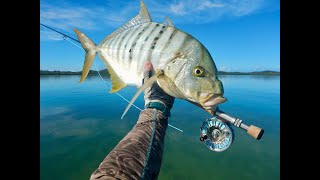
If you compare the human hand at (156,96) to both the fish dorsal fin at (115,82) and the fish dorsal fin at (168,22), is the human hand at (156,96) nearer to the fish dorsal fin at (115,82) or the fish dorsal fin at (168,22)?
the fish dorsal fin at (115,82)

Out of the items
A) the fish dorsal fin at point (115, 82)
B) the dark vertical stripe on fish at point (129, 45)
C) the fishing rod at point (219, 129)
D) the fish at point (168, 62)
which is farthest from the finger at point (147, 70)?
the fishing rod at point (219, 129)

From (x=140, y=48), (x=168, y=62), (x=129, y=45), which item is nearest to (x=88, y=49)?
(x=129, y=45)

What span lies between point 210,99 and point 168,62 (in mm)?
522

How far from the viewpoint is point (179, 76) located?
245cm

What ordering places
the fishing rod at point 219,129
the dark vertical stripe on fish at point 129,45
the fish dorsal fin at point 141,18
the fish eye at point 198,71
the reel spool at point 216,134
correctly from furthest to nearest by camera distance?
the fish dorsal fin at point 141,18
the dark vertical stripe on fish at point 129,45
the reel spool at point 216,134
the fishing rod at point 219,129
the fish eye at point 198,71

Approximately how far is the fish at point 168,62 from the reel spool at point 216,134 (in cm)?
32

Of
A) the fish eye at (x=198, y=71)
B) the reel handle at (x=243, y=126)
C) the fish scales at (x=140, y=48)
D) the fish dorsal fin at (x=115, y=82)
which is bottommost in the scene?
the reel handle at (x=243, y=126)

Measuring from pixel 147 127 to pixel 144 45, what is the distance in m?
0.80

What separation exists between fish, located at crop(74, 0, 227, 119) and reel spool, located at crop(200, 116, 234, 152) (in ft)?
1.05

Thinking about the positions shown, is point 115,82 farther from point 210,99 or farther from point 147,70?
point 210,99

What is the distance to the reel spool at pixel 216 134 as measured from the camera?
2656 mm

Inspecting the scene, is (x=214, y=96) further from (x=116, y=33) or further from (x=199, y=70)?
(x=116, y=33)

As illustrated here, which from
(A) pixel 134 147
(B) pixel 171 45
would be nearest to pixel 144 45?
(B) pixel 171 45

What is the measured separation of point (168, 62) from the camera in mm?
2484
